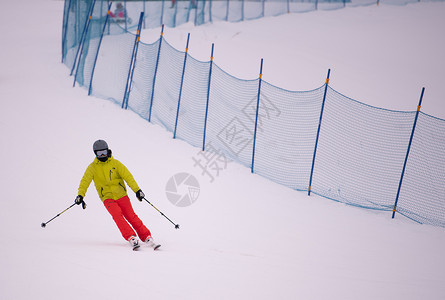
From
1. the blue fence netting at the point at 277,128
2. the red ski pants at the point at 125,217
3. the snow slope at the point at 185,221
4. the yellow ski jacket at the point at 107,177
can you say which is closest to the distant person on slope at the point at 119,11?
the snow slope at the point at 185,221

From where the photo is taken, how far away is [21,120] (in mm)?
10250

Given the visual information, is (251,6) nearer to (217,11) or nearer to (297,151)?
(217,11)

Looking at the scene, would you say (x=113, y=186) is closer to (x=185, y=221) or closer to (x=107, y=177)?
(x=107, y=177)

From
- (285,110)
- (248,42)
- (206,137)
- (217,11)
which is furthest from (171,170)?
(217,11)

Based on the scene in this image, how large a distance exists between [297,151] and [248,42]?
9.08 metres

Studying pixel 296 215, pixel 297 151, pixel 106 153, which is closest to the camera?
pixel 106 153

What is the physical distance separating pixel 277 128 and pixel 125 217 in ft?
18.8

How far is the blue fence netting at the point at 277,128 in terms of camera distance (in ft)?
30.1

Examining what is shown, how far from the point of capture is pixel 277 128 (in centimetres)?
1103

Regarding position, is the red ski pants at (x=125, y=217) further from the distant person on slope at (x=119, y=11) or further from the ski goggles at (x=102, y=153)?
the distant person on slope at (x=119, y=11)

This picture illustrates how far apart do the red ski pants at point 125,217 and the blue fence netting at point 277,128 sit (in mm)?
3927

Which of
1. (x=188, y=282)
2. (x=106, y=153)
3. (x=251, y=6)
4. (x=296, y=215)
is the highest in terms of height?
(x=251, y=6)

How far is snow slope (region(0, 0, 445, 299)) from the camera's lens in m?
5.03

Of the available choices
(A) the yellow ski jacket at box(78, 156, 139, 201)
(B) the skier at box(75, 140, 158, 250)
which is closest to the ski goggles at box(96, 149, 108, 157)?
(B) the skier at box(75, 140, 158, 250)
